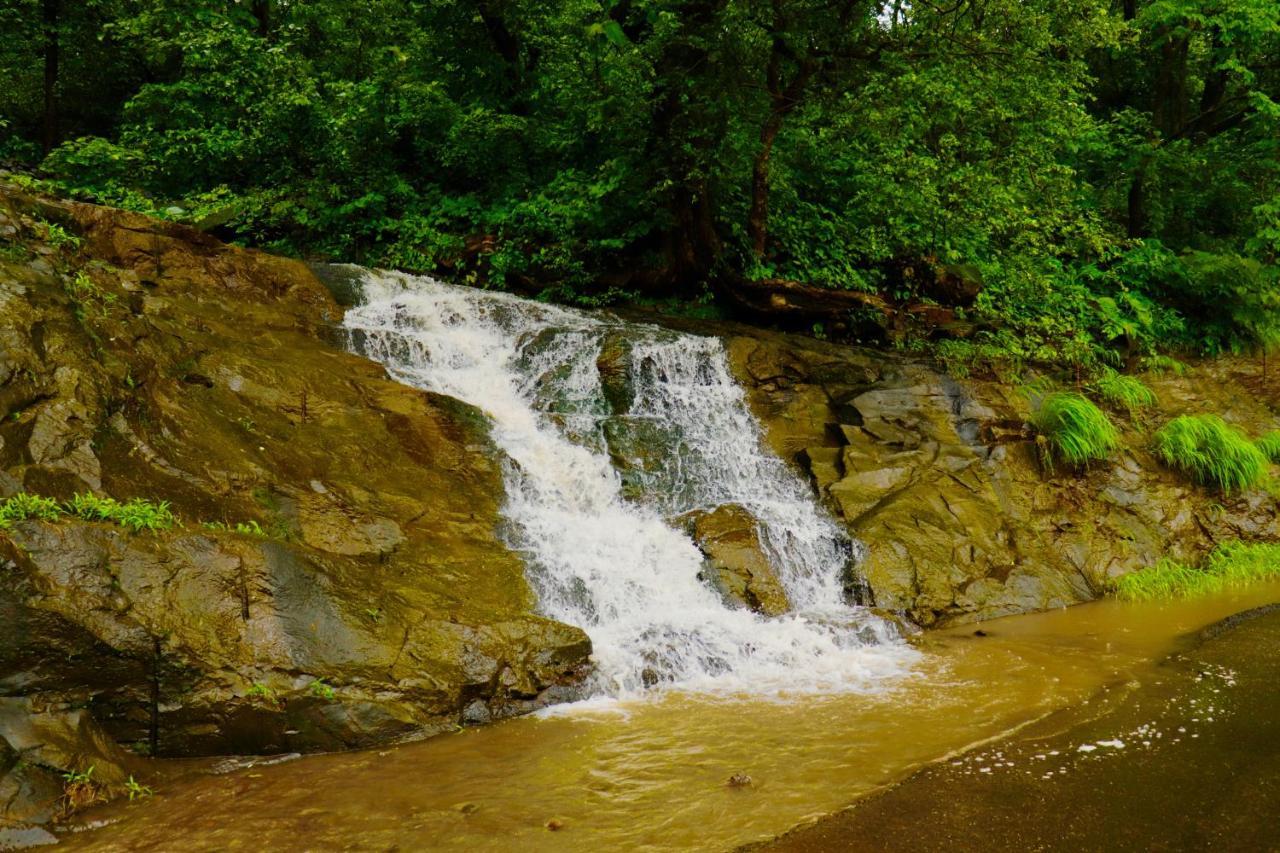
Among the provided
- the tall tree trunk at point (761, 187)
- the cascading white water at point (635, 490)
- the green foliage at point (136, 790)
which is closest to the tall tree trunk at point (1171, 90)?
the tall tree trunk at point (761, 187)

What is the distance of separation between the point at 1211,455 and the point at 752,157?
302 inches

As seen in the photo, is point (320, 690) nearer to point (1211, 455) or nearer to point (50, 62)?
point (1211, 455)

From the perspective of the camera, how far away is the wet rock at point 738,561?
732 cm

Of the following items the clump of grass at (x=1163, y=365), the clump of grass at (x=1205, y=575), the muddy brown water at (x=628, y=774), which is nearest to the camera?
the muddy brown water at (x=628, y=774)

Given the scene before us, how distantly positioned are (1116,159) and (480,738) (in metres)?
A: 16.1

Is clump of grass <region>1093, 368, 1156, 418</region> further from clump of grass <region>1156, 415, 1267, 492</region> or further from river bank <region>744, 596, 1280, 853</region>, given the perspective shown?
river bank <region>744, 596, 1280, 853</region>

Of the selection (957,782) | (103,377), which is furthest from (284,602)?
(957,782)

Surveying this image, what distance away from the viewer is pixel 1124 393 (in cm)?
1106

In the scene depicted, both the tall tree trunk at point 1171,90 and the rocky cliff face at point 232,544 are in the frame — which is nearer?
the rocky cliff face at point 232,544

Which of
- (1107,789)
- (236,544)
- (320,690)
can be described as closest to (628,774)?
(320,690)

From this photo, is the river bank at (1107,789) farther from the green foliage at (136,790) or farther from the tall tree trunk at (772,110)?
the tall tree trunk at (772,110)

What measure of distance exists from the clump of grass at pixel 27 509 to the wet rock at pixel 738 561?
4976mm

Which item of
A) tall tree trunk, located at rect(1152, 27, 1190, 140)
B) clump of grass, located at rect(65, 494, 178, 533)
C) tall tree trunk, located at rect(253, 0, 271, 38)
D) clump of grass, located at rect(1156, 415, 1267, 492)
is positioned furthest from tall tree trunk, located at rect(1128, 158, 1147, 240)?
tall tree trunk, located at rect(253, 0, 271, 38)

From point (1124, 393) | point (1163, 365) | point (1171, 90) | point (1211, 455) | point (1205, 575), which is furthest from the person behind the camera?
point (1171, 90)
